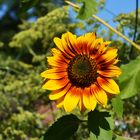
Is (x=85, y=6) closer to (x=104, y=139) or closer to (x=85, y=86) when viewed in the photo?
(x=85, y=86)

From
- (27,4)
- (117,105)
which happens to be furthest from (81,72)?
(27,4)

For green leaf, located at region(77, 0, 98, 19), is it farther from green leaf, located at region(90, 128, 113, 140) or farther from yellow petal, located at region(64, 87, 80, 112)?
green leaf, located at region(90, 128, 113, 140)

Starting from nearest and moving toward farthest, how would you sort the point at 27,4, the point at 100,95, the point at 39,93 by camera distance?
the point at 100,95
the point at 27,4
the point at 39,93

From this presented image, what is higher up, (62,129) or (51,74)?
(51,74)

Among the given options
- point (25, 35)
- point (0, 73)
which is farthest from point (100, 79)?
point (25, 35)

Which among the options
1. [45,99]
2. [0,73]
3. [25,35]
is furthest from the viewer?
[25,35]

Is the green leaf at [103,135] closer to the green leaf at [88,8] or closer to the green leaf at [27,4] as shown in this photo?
the green leaf at [88,8]

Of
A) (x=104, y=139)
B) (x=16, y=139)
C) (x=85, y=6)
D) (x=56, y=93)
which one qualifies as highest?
(x=85, y=6)

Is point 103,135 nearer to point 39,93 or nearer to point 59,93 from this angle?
point 59,93
